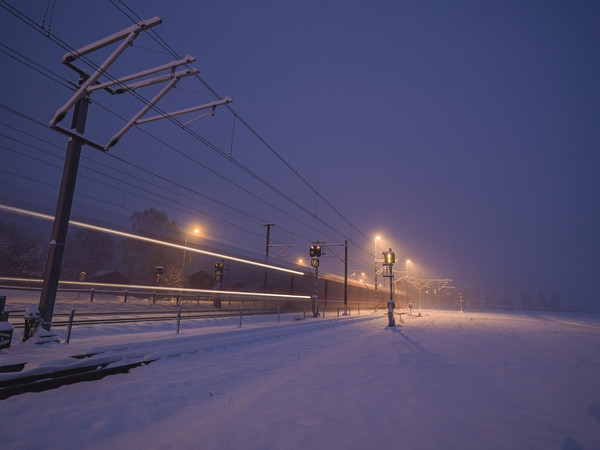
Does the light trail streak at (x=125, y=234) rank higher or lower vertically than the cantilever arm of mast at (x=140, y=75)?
lower

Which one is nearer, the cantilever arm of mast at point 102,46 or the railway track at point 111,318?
the cantilever arm of mast at point 102,46

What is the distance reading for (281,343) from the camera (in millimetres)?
10617

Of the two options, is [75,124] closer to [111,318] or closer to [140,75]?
[140,75]

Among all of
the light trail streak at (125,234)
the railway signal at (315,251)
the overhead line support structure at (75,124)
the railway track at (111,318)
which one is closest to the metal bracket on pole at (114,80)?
the overhead line support structure at (75,124)

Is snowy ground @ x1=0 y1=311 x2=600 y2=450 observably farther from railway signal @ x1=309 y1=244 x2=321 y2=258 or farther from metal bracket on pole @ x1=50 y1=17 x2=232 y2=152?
railway signal @ x1=309 y1=244 x2=321 y2=258

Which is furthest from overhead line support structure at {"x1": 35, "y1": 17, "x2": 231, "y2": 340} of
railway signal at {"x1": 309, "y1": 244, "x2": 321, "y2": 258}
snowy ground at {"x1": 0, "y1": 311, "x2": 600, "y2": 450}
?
railway signal at {"x1": 309, "y1": 244, "x2": 321, "y2": 258}

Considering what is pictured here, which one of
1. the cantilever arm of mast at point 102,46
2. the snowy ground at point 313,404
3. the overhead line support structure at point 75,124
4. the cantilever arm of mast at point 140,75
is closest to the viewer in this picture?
the snowy ground at point 313,404

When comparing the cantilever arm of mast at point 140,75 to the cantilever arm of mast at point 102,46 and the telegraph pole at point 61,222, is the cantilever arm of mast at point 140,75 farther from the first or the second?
the telegraph pole at point 61,222

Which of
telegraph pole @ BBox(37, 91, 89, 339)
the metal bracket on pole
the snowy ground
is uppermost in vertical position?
the metal bracket on pole

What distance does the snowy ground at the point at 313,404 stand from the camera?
344 cm

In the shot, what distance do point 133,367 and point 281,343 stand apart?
5243 millimetres

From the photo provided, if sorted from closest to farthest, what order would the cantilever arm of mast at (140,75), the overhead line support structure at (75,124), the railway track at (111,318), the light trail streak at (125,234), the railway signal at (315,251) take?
Answer: the overhead line support structure at (75,124), the cantilever arm of mast at (140,75), the light trail streak at (125,234), the railway track at (111,318), the railway signal at (315,251)

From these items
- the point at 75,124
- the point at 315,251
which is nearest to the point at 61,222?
the point at 75,124

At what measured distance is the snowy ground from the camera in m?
3.44
